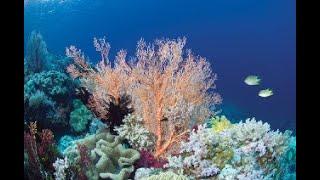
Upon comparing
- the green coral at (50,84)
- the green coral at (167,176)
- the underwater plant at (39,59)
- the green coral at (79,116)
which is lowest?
the green coral at (167,176)

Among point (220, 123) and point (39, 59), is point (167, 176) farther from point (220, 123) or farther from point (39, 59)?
point (39, 59)

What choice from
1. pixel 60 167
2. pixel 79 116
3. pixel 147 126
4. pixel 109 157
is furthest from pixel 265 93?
pixel 60 167

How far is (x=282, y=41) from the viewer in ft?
12.8

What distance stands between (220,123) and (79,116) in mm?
1052

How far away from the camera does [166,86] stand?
4.04 meters

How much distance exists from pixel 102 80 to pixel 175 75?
1.79ft

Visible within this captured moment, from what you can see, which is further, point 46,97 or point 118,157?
point 46,97

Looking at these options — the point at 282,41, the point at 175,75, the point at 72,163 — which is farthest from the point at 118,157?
the point at 282,41

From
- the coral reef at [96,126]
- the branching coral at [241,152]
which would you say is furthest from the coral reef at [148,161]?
the coral reef at [96,126]

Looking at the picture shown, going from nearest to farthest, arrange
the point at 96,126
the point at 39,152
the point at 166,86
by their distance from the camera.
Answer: the point at 166,86 < the point at 96,126 < the point at 39,152

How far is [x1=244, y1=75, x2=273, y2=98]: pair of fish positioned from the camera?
390 centimetres

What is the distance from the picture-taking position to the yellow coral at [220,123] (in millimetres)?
3971

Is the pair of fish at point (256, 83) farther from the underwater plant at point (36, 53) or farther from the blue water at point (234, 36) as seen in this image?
the underwater plant at point (36, 53)
